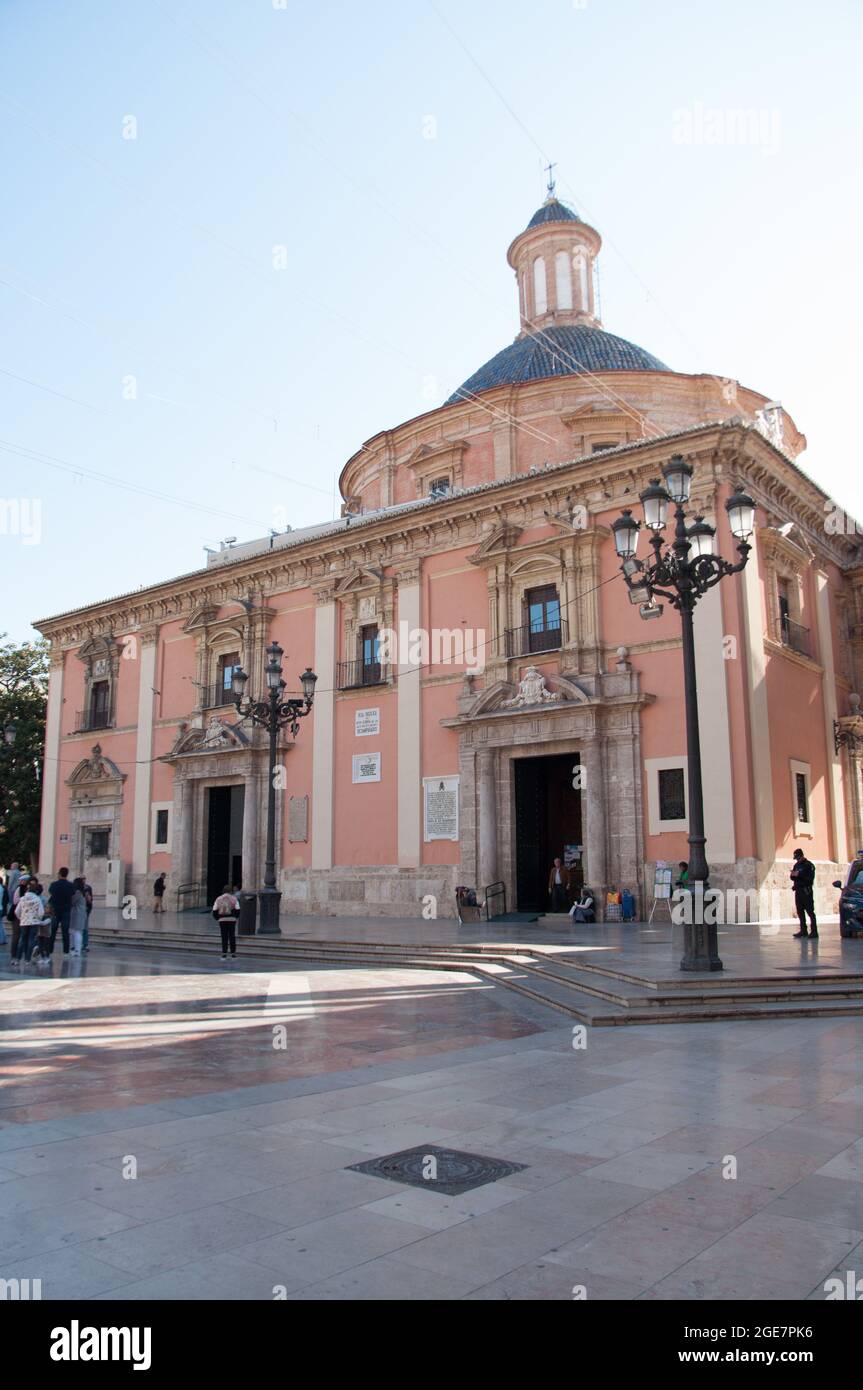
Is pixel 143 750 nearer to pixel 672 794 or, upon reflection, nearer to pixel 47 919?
pixel 47 919

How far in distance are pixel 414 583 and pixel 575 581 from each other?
4.32 metres

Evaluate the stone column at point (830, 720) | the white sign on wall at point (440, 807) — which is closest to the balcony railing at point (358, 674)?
the white sign on wall at point (440, 807)

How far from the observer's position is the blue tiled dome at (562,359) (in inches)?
1000

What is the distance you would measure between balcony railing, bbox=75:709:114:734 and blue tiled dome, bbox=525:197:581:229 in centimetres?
1930

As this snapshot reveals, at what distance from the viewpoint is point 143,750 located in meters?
28.6

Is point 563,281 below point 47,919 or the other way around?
the other way around

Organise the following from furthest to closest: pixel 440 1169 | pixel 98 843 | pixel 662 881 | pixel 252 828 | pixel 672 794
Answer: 1. pixel 98 843
2. pixel 252 828
3. pixel 672 794
4. pixel 662 881
5. pixel 440 1169

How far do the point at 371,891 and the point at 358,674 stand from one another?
5181 mm

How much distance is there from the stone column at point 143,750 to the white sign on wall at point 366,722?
7854 millimetres

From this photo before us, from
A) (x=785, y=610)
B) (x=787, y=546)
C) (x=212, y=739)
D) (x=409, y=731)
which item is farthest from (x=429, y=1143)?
(x=212, y=739)

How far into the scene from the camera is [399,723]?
22750 mm

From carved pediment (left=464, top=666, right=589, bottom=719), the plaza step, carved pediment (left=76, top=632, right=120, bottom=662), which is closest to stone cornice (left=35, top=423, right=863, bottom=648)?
carved pediment (left=76, top=632, right=120, bottom=662)

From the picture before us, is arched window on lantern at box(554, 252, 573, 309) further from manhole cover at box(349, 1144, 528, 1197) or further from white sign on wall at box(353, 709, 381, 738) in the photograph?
manhole cover at box(349, 1144, 528, 1197)

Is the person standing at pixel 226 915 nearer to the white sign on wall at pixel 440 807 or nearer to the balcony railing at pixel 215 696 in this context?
the white sign on wall at pixel 440 807
